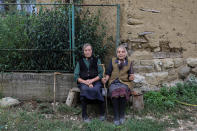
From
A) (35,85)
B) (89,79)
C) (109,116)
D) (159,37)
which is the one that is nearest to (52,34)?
(35,85)

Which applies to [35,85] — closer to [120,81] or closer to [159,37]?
[120,81]

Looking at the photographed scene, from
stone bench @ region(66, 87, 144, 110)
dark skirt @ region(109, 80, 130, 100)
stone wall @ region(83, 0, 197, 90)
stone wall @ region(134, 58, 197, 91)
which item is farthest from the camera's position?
stone wall @ region(134, 58, 197, 91)

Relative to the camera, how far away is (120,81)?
3520 mm

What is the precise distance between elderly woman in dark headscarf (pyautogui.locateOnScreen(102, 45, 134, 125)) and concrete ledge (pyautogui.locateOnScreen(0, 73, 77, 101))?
2.85 feet

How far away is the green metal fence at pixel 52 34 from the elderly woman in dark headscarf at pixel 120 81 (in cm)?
56

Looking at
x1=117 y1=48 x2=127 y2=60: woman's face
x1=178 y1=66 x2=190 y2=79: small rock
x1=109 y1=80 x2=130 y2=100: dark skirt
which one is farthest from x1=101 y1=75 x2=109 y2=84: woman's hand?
x1=178 y1=66 x2=190 y2=79: small rock

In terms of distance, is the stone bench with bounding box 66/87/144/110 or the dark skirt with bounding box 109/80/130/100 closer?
the dark skirt with bounding box 109/80/130/100

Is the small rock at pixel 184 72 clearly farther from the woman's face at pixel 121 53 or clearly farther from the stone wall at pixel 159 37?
the woman's face at pixel 121 53

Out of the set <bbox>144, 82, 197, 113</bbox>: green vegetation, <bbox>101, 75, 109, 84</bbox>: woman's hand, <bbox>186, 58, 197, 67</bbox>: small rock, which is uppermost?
<bbox>186, 58, 197, 67</bbox>: small rock

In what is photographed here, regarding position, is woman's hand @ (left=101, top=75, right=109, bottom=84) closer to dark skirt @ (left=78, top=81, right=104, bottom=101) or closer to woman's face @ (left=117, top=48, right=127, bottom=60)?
dark skirt @ (left=78, top=81, right=104, bottom=101)

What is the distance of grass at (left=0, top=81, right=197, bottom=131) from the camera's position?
311 centimetres

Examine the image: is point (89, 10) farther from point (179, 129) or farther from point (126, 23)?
point (179, 129)

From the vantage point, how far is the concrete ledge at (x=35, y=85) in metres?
4.00

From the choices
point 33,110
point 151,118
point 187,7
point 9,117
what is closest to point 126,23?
point 187,7
